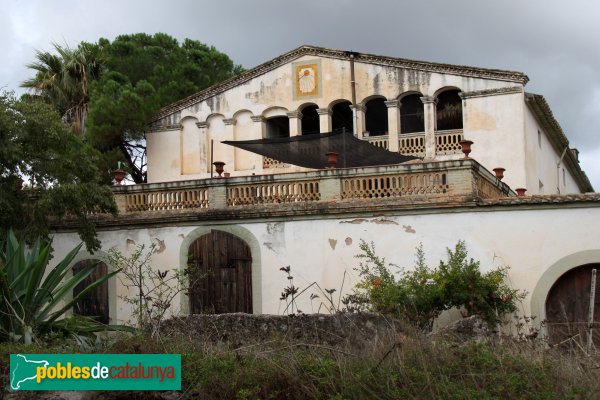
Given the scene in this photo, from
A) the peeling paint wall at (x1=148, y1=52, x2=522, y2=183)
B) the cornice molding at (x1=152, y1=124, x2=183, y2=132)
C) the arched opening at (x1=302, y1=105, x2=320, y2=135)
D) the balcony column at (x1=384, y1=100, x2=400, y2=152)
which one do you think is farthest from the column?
the balcony column at (x1=384, y1=100, x2=400, y2=152)

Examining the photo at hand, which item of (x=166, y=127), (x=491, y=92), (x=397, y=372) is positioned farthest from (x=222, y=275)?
(x=166, y=127)

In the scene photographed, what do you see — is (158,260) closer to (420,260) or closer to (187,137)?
A: (420,260)

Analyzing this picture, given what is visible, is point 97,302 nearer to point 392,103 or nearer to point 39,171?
point 39,171

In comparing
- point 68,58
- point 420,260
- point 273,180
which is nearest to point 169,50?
point 68,58

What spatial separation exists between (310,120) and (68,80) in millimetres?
9260

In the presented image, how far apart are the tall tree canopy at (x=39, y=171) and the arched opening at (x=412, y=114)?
12.8m

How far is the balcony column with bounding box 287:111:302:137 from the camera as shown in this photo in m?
27.0

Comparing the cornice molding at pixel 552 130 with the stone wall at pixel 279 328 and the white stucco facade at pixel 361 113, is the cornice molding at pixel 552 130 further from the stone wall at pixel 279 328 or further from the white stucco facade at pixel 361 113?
the stone wall at pixel 279 328

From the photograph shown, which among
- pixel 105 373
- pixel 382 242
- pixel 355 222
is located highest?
pixel 355 222

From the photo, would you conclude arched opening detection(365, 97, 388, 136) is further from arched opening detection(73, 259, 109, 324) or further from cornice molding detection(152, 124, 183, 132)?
arched opening detection(73, 259, 109, 324)

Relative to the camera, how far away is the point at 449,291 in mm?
14180

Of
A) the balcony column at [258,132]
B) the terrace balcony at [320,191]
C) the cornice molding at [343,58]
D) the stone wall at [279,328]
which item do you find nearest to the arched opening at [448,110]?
the cornice molding at [343,58]

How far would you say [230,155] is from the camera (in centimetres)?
2773

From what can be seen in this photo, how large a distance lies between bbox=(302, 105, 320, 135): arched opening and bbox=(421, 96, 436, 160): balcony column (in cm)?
405
